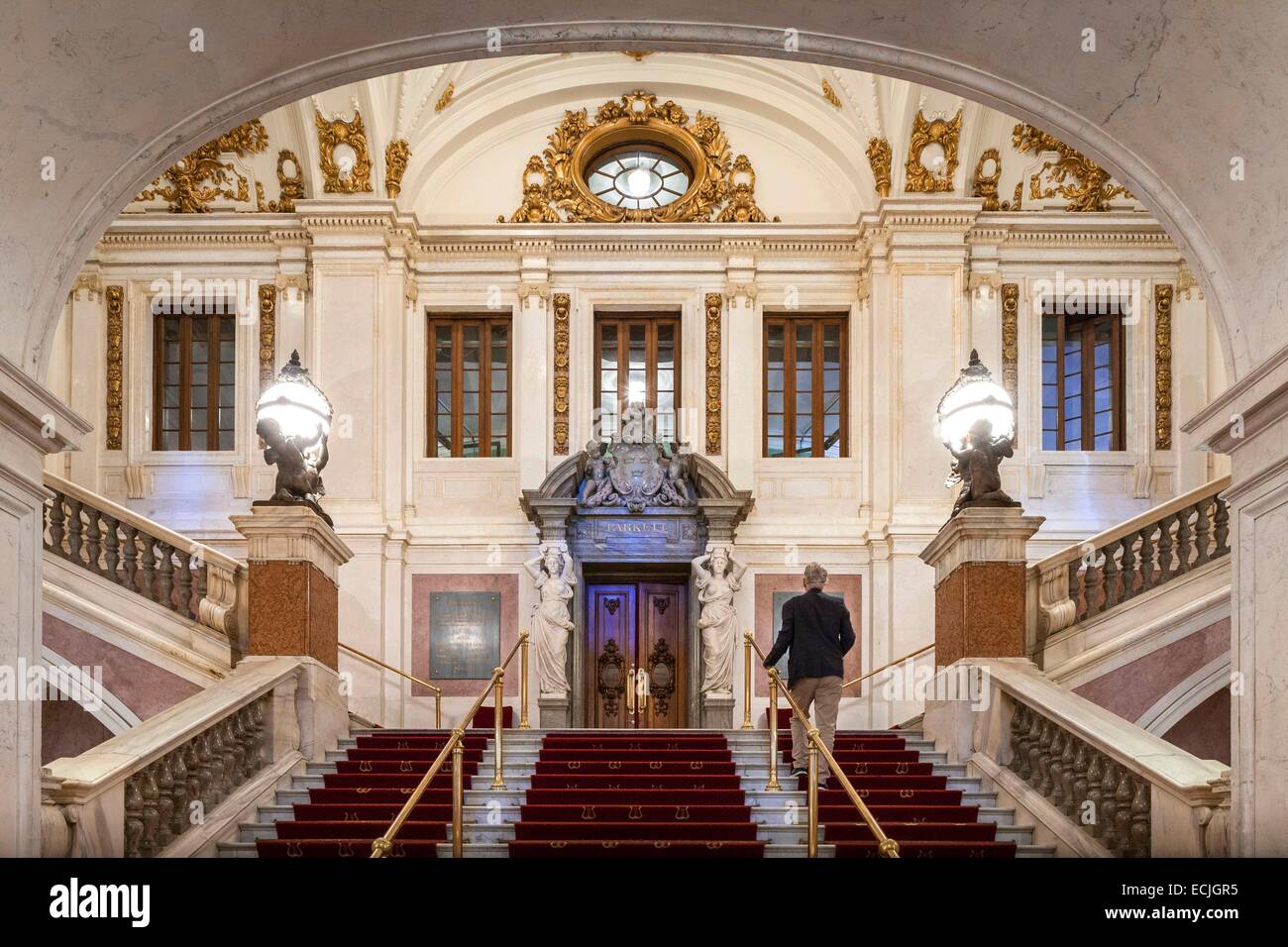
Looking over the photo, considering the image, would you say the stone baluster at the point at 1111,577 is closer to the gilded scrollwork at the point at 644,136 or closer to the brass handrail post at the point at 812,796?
the brass handrail post at the point at 812,796

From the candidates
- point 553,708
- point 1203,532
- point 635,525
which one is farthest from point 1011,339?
point 553,708

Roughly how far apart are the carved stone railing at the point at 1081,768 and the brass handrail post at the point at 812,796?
1.56 m

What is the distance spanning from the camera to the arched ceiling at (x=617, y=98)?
20.4 m

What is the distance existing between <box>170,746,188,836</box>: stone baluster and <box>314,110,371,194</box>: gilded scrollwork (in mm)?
10998

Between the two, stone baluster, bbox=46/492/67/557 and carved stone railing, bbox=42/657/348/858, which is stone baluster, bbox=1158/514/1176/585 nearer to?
carved stone railing, bbox=42/657/348/858

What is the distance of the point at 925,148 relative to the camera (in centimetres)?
2033

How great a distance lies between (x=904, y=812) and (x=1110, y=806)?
156 centimetres

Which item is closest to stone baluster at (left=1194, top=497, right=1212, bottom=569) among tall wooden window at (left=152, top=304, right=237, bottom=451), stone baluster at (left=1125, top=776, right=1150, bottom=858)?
stone baluster at (left=1125, top=776, right=1150, bottom=858)

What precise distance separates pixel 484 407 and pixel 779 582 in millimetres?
4092

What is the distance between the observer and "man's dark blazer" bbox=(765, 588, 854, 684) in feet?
37.7

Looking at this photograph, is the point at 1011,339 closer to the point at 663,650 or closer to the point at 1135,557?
the point at 663,650

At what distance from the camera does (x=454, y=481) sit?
20.6 m

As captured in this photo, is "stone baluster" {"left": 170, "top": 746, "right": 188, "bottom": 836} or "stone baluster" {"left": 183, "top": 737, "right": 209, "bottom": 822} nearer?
"stone baluster" {"left": 170, "top": 746, "right": 188, "bottom": 836}
